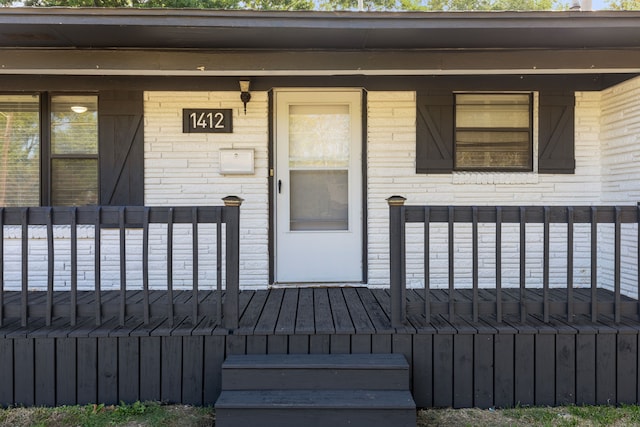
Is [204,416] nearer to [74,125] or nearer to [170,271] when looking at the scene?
[170,271]

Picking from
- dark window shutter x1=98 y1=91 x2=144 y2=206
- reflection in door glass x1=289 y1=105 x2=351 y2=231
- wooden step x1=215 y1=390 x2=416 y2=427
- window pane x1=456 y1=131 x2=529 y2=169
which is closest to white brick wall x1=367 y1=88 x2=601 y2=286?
window pane x1=456 y1=131 x2=529 y2=169

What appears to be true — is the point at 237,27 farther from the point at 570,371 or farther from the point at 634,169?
the point at 634,169

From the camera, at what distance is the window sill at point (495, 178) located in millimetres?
4105

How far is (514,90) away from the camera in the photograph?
13.3 feet

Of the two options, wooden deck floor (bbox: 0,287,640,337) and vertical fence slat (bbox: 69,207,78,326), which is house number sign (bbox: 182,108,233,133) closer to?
vertical fence slat (bbox: 69,207,78,326)

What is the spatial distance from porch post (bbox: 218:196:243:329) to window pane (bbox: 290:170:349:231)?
143 centimetres

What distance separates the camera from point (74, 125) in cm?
408

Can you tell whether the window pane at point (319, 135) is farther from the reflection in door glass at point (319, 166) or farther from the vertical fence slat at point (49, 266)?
the vertical fence slat at point (49, 266)

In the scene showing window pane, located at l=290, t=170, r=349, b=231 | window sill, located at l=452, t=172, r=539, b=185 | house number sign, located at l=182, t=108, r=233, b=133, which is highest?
house number sign, located at l=182, t=108, r=233, b=133

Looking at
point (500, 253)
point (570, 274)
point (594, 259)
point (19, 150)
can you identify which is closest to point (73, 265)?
point (19, 150)

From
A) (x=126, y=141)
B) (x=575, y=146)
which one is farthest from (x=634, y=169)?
(x=126, y=141)

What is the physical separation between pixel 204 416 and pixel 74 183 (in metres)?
2.73

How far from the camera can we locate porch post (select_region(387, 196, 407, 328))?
2.80 metres

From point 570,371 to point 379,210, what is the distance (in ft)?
6.78
